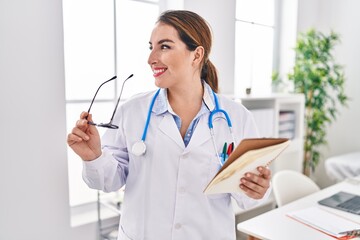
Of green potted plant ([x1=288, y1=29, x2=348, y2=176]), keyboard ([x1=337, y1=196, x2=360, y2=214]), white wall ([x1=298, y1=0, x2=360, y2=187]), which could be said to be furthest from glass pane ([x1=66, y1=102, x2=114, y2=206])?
white wall ([x1=298, y1=0, x2=360, y2=187])

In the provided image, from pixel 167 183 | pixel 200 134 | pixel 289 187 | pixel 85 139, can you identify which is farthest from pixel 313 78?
pixel 85 139

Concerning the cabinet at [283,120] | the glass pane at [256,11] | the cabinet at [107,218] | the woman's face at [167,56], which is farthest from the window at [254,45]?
the woman's face at [167,56]

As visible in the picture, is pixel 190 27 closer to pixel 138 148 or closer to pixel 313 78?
pixel 138 148

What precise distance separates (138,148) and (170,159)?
0.11 meters

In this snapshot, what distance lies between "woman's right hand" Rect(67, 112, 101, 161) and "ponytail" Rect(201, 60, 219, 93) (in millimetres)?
500

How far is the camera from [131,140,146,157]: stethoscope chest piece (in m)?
1.08

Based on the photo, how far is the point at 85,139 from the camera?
993mm

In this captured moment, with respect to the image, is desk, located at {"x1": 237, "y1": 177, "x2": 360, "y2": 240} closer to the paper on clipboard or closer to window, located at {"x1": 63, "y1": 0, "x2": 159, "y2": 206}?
the paper on clipboard

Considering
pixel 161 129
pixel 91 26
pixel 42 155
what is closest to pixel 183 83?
pixel 161 129

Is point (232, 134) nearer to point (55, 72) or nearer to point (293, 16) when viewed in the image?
point (55, 72)

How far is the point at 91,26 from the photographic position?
2053 mm

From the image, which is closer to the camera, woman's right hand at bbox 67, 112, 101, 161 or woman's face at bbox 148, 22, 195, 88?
woman's right hand at bbox 67, 112, 101, 161

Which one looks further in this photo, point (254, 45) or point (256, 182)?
point (254, 45)

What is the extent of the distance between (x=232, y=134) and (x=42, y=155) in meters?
1.01
